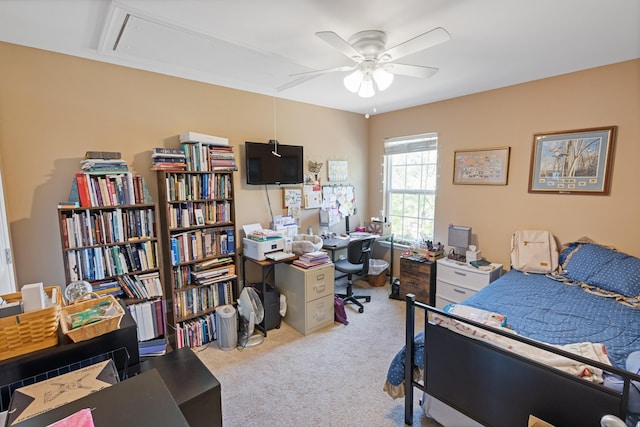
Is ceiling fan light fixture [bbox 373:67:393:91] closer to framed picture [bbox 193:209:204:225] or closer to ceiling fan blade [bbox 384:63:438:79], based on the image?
ceiling fan blade [bbox 384:63:438:79]

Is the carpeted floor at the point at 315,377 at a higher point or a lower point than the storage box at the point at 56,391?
lower

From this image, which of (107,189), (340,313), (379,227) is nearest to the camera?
(107,189)

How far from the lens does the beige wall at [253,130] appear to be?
2.11 meters

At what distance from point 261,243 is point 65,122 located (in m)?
1.81

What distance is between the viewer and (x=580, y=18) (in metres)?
1.74

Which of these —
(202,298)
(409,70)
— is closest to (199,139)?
(202,298)

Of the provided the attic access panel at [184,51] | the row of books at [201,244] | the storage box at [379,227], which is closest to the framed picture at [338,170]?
the storage box at [379,227]

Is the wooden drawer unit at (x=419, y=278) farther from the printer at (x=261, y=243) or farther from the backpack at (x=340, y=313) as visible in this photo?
the printer at (x=261, y=243)

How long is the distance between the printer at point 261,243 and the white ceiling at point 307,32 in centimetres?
153

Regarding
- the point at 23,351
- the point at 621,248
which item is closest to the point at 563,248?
the point at 621,248

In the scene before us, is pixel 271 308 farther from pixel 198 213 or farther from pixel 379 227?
pixel 379 227

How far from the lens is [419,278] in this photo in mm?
3494

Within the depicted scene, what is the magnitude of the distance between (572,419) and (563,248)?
7.02ft

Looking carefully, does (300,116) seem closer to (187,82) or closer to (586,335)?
(187,82)
